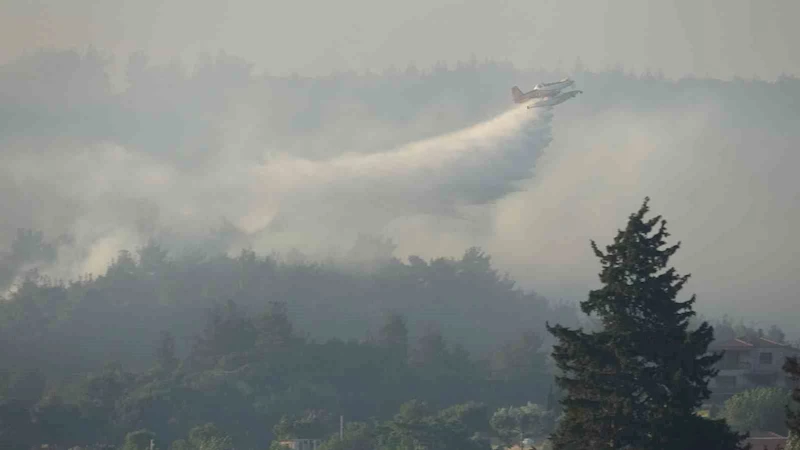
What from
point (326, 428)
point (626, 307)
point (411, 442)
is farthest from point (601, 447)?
point (326, 428)

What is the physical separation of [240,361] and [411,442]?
5362 centimetres

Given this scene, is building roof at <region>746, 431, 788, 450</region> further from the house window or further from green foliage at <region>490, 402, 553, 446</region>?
the house window

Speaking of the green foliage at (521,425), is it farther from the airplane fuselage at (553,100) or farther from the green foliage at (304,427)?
the airplane fuselage at (553,100)

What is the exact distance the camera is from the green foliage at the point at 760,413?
111 m

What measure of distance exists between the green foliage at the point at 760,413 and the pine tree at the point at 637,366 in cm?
5250

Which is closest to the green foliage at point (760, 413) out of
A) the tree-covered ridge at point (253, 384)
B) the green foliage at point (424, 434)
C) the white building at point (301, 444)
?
the green foliage at point (424, 434)

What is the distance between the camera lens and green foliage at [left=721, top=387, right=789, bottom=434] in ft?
364

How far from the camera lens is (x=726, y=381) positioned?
131875 millimetres

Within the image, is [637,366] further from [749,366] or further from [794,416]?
[749,366]

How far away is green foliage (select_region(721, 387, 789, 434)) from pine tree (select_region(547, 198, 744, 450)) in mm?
52505

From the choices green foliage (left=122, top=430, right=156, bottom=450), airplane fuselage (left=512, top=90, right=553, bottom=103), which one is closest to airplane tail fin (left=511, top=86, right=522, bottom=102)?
airplane fuselage (left=512, top=90, right=553, bottom=103)

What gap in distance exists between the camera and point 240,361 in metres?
167

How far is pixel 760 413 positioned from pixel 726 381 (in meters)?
20.7

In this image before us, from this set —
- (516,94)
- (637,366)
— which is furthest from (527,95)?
(637,366)
